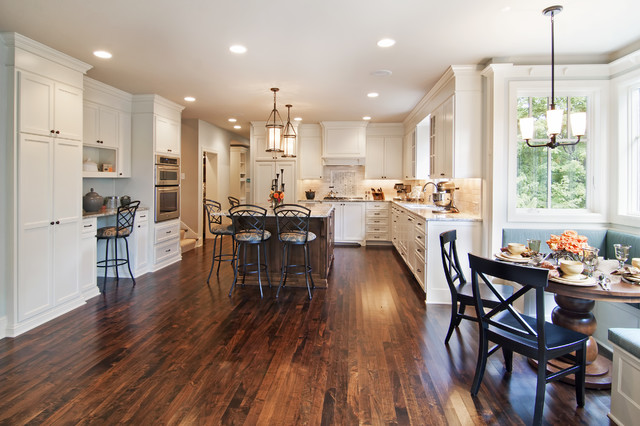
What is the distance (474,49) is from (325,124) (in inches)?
173

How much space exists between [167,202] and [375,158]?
437 cm

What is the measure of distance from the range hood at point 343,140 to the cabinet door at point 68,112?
4672 mm

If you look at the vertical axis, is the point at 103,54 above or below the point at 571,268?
above

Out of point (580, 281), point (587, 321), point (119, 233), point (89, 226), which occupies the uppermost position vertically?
point (89, 226)

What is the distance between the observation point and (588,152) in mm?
3602

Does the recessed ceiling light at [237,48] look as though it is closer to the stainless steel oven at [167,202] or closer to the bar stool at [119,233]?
the bar stool at [119,233]

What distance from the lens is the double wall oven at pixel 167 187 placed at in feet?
18.4

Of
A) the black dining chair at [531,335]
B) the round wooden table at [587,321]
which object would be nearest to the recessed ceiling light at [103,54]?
the black dining chair at [531,335]

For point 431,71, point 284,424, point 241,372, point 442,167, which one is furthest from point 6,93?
point 442,167

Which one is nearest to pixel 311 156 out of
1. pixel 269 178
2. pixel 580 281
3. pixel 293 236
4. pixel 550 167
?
pixel 269 178

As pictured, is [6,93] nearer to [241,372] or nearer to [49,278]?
[49,278]

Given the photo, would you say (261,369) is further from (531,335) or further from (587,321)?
(587,321)

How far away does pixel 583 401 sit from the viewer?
216 cm

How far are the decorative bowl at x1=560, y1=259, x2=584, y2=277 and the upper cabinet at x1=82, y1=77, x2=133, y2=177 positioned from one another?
5056mm
